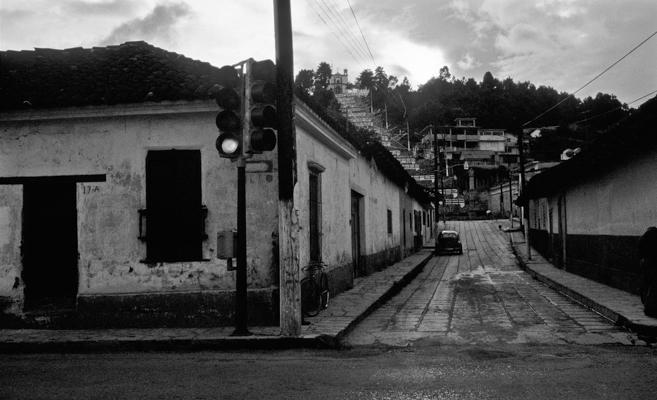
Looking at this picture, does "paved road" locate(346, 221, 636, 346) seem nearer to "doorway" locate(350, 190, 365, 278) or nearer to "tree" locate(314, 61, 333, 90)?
"doorway" locate(350, 190, 365, 278)

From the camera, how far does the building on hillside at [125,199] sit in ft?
31.1

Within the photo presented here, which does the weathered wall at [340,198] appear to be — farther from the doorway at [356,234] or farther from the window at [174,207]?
the window at [174,207]

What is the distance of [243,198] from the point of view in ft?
27.2

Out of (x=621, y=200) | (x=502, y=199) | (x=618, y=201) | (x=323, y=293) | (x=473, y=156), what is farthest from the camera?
(x=473, y=156)

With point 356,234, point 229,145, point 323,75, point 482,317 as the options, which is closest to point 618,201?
point 482,317

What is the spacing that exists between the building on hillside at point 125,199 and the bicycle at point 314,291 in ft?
3.29

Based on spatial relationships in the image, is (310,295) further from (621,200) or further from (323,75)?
(323,75)

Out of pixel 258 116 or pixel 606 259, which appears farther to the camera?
pixel 606 259

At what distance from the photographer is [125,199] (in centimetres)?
970

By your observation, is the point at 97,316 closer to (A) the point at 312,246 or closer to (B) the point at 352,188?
(A) the point at 312,246

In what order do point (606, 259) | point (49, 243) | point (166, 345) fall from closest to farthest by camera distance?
1. point (166, 345)
2. point (49, 243)
3. point (606, 259)

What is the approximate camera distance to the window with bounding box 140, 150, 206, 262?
9.62 m

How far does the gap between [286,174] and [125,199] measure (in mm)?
3146

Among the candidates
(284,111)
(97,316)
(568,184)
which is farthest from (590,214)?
(97,316)
